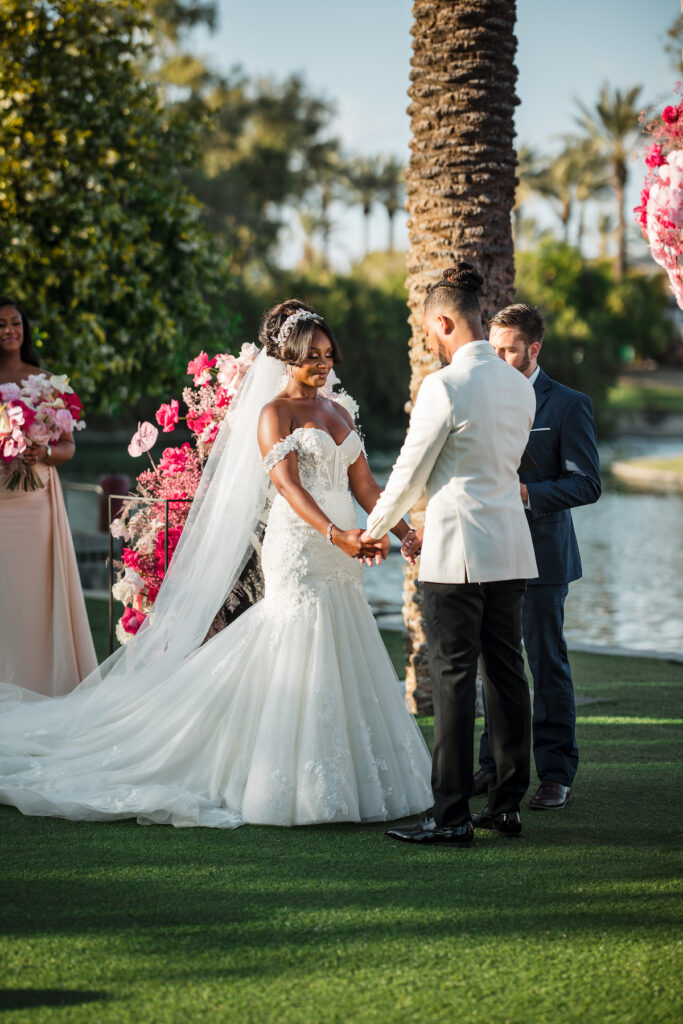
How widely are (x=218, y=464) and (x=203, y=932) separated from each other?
8.36 ft

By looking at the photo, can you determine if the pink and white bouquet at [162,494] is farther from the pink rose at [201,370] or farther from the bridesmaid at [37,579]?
the bridesmaid at [37,579]

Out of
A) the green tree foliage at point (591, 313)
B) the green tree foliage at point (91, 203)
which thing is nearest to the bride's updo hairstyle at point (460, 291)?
the green tree foliage at point (91, 203)

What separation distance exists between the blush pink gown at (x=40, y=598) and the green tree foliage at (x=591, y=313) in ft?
128

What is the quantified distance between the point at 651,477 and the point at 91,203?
23.2 meters

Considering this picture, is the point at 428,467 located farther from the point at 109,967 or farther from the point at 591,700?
the point at 591,700

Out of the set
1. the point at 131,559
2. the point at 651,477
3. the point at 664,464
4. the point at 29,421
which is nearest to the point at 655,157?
the point at 131,559

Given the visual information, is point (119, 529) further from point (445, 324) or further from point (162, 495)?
point (445, 324)

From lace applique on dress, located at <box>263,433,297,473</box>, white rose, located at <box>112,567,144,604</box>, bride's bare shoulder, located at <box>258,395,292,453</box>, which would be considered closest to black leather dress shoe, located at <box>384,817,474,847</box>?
lace applique on dress, located at <box>263,433,297,473</box>

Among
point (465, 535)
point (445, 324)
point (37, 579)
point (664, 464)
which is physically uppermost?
point (445, 324)

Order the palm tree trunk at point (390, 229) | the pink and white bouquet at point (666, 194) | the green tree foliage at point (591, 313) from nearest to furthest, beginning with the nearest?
the pink and white bouquet at point (666, 194), the green tree foliage at point (591, 313), the palm tree trunk at point (390, 229)

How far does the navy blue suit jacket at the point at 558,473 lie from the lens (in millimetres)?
5152

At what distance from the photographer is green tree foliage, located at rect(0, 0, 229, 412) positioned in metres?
12.8

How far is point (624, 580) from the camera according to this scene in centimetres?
1554

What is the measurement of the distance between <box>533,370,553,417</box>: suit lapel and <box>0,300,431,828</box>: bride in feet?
2.83
